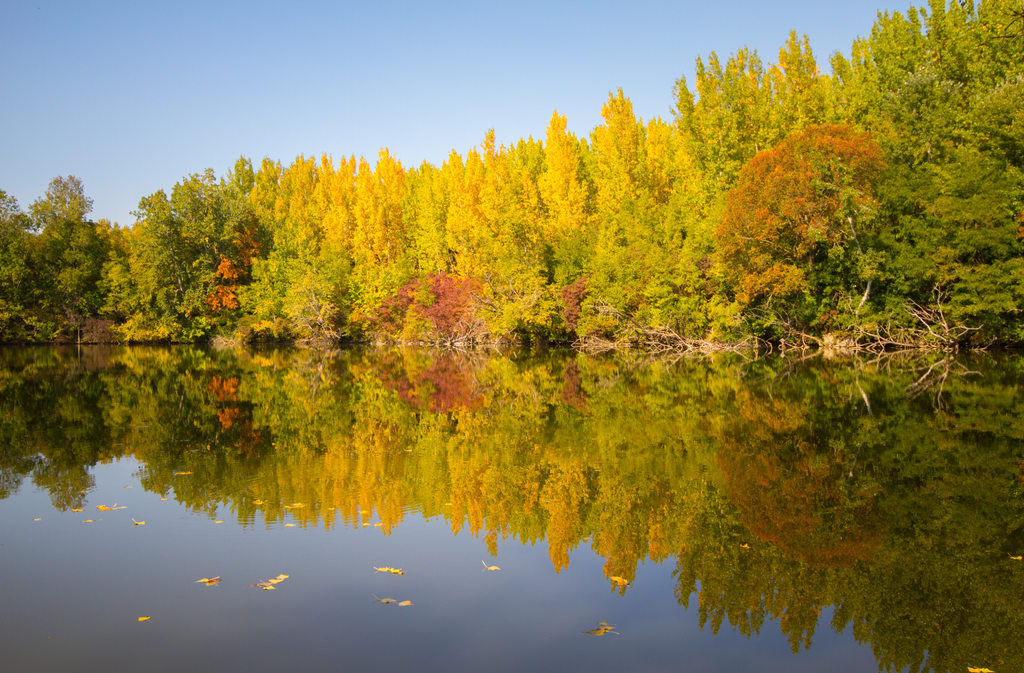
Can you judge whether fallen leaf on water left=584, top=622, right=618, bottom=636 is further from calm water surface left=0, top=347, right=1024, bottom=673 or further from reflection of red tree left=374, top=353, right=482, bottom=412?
reflection of red tree left=374, top=353, right=482, bottom=412

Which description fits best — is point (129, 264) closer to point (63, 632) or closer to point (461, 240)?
point (461, 240)

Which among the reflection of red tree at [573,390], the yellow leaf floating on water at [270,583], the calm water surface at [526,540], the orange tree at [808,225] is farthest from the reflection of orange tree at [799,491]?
the orange tree at [808,225]

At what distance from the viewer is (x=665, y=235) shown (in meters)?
32.8

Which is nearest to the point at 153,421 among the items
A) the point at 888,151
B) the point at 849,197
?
the point at 849,197

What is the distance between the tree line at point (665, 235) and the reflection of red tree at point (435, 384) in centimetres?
910

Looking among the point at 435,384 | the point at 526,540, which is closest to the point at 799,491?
the point at 526,540

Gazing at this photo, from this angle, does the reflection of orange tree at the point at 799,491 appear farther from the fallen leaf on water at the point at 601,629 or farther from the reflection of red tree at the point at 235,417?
the reflection of red tree at the point at 235,417

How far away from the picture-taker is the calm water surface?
4523 mm

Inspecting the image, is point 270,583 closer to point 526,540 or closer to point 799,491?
point 526,540

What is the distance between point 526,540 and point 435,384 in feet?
48.0

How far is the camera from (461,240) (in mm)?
47344

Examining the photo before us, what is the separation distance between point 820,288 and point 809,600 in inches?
1075

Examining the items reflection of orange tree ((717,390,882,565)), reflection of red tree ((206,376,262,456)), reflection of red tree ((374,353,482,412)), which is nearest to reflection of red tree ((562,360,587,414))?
reflection of red tree ((374,353,482,412))

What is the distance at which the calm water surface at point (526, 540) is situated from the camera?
14.8 ft
